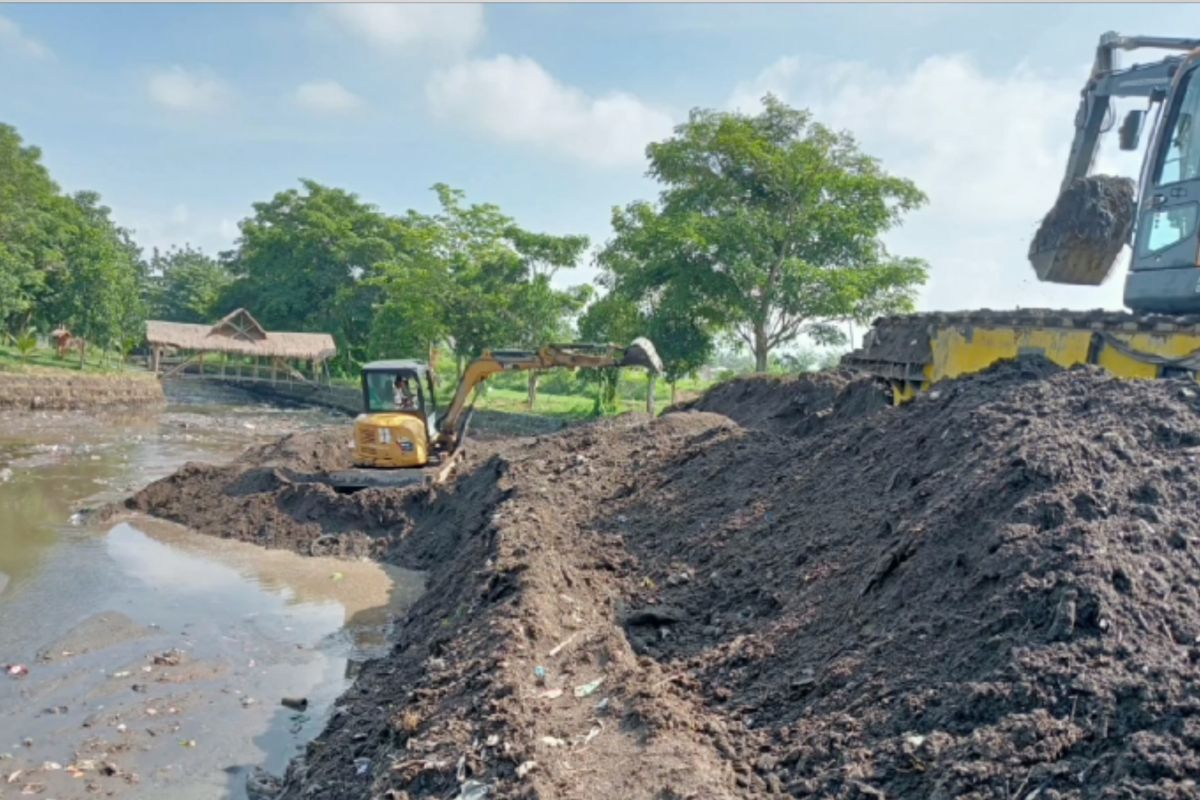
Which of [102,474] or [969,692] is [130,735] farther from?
[102,474]

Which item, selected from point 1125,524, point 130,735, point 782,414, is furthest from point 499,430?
point 1125,524

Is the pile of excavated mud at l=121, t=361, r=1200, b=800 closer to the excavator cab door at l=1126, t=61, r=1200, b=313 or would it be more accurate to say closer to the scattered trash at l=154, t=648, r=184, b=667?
the excavator cab door at l=1126, t=61, r=1200, b=313

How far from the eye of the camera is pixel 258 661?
8.96 metres

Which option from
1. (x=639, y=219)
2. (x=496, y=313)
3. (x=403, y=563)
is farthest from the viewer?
(x=496, y=313)

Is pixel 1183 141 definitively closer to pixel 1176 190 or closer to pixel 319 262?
pixel 1176 190

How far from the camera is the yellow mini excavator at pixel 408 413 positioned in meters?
14.7

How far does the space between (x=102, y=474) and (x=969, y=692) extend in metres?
20.3

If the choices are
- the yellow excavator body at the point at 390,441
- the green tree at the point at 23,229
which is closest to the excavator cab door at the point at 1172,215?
the yellow excavator body at the point at 390,441

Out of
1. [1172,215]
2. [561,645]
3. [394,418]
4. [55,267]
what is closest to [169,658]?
[561,645]

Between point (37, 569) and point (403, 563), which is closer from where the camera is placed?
point (37, 569)

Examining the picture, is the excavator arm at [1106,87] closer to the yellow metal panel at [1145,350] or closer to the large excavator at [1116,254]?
the large excavator at [1116,254]

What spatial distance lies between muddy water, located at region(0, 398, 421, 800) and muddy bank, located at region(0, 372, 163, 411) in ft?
58.6

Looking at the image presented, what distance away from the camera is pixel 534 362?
48.7 ft

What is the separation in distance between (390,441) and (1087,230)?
10149 mm
